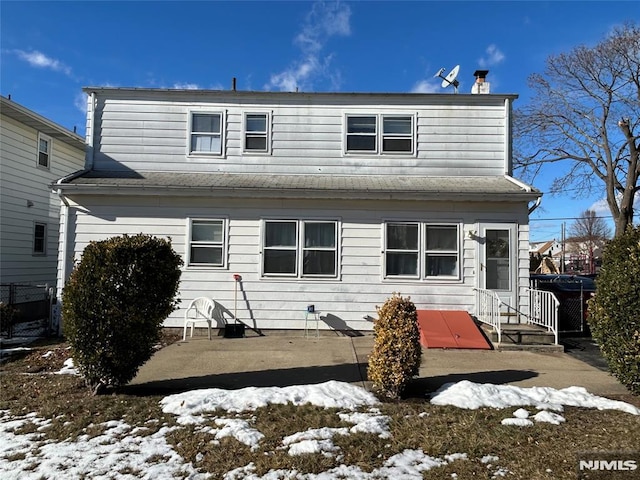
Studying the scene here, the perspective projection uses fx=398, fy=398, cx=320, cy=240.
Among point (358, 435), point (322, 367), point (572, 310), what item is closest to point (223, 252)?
point (322, 367)

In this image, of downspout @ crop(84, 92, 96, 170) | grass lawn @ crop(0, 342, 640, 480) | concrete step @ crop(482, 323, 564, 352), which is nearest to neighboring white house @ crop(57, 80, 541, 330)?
downspout @ crop(84, 92, 96, 170)

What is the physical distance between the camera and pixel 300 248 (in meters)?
8.79

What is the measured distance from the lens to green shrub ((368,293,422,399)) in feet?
14.9

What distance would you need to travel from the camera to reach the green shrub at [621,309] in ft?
14.0

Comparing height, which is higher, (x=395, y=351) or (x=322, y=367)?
(x=395, y=351)

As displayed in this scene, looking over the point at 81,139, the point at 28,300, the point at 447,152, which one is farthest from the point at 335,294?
the point at 81,139

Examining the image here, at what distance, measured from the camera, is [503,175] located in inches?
371

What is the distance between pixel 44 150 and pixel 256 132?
795cm

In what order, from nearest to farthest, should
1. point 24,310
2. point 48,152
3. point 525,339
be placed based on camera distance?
point 525,339, point 24,310, point 48,152

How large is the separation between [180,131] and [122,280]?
5.90 m

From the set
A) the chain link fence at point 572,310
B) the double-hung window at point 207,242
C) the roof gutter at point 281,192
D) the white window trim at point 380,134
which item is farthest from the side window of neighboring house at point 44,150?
the chain link fence at point 572,310

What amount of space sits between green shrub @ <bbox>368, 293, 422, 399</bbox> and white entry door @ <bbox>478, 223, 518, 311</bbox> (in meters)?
4.65

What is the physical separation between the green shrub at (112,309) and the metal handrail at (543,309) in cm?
690

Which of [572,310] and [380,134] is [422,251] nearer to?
[380,134]
